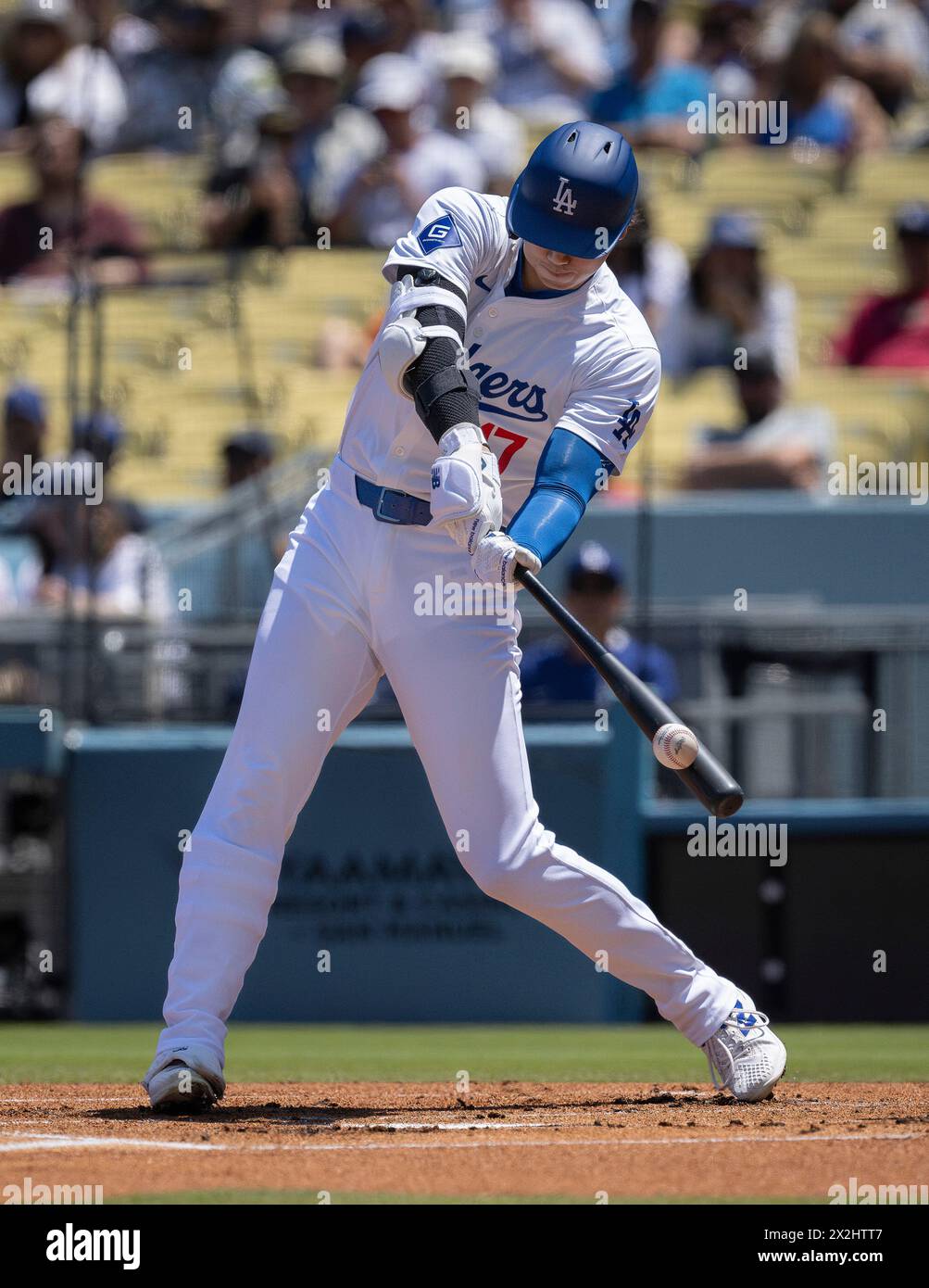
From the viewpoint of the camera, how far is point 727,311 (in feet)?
34.0

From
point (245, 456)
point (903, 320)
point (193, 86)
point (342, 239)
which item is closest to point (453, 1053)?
point (245, 456)

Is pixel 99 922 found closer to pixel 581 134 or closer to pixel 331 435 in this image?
pixel 331 435

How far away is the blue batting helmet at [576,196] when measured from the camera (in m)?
4.57

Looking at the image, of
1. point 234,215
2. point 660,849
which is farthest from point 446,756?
point 234,215

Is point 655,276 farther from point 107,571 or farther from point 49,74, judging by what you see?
point 49,74

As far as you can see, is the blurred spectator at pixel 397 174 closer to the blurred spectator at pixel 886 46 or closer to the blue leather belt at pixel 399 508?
the blurred spectator at pixel 886 46

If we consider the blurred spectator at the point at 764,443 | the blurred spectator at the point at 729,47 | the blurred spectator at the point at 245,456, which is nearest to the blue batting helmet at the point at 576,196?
the blurred spectator at the point at 245,456

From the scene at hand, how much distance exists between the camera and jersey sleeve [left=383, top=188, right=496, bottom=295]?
461 cm

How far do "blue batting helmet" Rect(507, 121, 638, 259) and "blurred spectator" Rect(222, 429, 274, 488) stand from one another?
4571 mm

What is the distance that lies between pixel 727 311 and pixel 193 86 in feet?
11.9

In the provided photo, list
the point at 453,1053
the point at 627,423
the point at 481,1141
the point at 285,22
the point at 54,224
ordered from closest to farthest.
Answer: the point at 481,1141 → the point at 627,423 → the point at 453,1053 → the point at 54,224 → the point at 285,22

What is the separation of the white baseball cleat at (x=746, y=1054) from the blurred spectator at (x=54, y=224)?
7192 millimetres

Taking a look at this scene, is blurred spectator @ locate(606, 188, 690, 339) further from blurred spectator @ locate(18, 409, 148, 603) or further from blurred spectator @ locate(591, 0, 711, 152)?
blurred spectator @ locate(18, 409, 148, 603)

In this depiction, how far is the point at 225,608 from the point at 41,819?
3.61 ft
